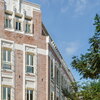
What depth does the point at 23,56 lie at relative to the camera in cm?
3744

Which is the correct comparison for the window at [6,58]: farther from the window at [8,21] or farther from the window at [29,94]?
the window at [29,94]

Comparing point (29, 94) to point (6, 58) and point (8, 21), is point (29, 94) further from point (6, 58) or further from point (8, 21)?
point (8, 21)

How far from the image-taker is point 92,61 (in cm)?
2962

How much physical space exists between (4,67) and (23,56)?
2.29 m

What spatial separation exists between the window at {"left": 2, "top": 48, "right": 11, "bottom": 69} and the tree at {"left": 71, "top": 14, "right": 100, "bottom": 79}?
825 cm

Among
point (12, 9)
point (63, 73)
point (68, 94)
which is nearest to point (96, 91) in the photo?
point (68, 94)

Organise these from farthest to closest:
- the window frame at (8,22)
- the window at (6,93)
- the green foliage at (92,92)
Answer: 1. the window frame at (8,22)
2. the window at (6,93)
3. the green foliage at (92,92)

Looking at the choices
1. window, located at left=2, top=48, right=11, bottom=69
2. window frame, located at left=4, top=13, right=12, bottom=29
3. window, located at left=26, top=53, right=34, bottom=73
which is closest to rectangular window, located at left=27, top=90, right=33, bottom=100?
window, located at left=26, top=53, right=34, bottom=73

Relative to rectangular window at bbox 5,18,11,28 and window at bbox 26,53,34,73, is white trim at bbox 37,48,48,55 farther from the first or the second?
rectangular window at bbox 5,18,11,28

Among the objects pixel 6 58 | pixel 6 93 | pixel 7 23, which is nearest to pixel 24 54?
pixel 6 58

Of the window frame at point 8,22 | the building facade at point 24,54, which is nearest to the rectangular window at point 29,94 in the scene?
the building facade at point 24,54

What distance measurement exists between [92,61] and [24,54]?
977 centimetres

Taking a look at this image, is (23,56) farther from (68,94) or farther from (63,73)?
(63,73)

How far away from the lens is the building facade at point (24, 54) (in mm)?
36312
